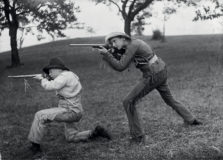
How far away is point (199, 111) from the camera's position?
10.4 metres

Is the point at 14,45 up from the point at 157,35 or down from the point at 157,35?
up

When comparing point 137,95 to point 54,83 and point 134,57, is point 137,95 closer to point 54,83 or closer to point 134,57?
point 134,57

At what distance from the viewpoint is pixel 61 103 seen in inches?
306

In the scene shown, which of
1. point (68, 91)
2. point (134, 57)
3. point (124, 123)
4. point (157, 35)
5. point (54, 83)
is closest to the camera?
point (54, 83)

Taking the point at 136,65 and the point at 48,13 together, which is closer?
the point at 136,65

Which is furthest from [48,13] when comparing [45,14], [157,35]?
[157,35]

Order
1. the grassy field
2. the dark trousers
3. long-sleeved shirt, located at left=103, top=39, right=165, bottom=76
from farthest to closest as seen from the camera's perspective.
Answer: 1. the dark trousers
2. long-sleeved shirt, located at left=103, top=39, right=165, bottom=76
3. the grassy field

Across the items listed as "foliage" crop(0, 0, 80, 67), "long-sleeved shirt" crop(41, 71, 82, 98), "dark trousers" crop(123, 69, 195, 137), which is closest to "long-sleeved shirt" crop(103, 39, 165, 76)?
"dark trousers" crop(123, 69, 195, 137)

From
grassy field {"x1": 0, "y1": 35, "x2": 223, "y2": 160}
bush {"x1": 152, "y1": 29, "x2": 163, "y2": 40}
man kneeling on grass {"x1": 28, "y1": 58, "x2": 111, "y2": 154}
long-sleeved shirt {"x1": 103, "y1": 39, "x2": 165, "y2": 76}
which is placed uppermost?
long-sleeved shirt {"x1": 103, "y1": 39, "x2": 165, "y2": 76}

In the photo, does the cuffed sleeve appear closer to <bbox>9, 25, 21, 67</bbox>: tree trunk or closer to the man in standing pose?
the man in standing pose

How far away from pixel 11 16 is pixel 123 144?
1024 inches

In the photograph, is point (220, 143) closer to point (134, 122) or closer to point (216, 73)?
point (134, 122)

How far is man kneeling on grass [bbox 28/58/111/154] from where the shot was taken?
7.42 meters

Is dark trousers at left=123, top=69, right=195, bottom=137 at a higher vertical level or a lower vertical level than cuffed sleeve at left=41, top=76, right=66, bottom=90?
lower
